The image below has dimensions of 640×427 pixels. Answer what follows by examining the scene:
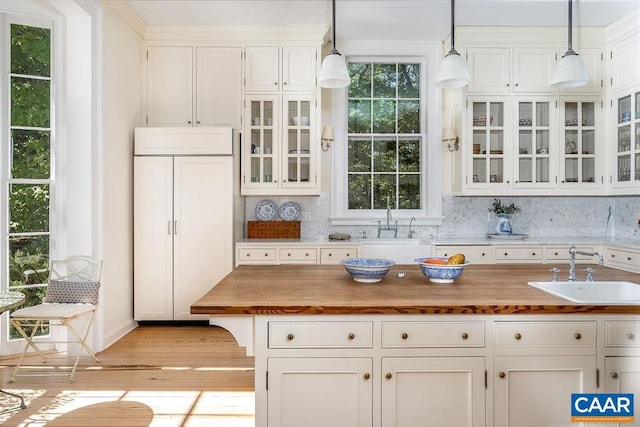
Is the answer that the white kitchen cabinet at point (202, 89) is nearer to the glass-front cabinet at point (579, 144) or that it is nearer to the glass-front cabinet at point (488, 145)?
the glass-front cabinet at point (488, 145)

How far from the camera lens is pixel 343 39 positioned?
5.13 metres

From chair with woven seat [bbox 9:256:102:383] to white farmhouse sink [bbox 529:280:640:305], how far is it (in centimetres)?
312

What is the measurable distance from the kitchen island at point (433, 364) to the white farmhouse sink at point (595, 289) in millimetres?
311

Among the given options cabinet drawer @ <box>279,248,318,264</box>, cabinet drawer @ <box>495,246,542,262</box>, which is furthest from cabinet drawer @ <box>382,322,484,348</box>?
cabinet drawer @ <box>495,246,542,262</box>

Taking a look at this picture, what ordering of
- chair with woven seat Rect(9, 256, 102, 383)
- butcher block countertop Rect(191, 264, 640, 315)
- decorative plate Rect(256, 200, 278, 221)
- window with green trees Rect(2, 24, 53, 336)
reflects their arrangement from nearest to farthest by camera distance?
butcher block countertop Rect(191, 264, 640, 315) < chair with woven seat Rect(9, 256, 102, 383) < window with green trees Rect(2, 24, 53, 336) < decorative plate Rect(256, 200, 278, 221)

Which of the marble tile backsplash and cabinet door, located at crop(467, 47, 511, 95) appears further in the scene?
the marble tile backsplash

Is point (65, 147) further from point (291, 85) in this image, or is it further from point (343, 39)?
point (343, 39)

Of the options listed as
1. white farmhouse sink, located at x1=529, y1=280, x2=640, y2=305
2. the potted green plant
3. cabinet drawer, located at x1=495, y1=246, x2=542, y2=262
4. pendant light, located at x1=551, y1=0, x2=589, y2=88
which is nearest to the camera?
white farmhouse sink, located at x1=529, y1=280, x2=640, y2=305

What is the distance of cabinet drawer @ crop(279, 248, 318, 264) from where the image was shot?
453cm

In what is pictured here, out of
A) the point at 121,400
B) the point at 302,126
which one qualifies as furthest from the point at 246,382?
the point at 302,126

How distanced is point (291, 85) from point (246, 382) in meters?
3.06

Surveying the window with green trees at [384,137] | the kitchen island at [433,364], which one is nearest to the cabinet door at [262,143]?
the window with green trees at [384,137]

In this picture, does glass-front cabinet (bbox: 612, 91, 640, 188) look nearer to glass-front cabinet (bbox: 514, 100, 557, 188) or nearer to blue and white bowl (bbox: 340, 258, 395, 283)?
glass-front cabinet (bbox: 514, 100, 557, 188)

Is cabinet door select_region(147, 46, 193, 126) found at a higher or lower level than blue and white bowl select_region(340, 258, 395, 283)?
higher
